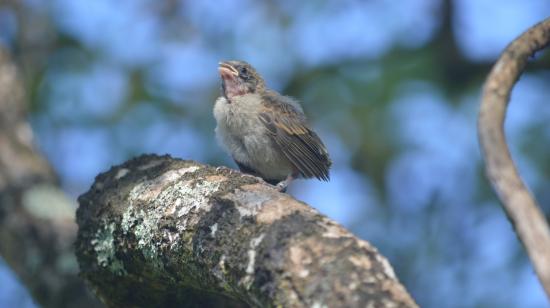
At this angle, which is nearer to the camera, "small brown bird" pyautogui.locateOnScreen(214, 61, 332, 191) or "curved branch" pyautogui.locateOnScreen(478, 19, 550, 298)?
"curved branch" pyautogui.locateOnScreen(478, 19, 550, 298)

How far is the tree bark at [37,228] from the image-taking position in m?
4.54

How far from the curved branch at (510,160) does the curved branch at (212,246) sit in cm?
34

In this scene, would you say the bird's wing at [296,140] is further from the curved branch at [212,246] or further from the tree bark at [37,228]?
the curved branch at [212,246]

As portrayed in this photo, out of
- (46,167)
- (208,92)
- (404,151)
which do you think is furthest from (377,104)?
(46,167)

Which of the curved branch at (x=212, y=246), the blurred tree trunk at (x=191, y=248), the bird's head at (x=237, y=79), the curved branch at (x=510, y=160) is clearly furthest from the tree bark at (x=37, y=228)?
the curved branch at (x=510, y=160)

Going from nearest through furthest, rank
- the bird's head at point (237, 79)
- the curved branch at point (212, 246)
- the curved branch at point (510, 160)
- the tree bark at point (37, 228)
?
the curved branch at point (510, 160) → the curved branch at point (212, 246) → the tree bark at point (37, 228) → the bird's head at point (237, 79)

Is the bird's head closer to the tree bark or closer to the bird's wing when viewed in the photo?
the bird's wing

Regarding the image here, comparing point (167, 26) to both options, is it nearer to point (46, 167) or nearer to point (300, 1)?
point (300, 1)

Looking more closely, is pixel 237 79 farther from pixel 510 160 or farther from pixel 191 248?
pixel 510 160

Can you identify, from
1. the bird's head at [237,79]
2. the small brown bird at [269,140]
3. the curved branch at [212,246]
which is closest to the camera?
the curved branch at [212,246]

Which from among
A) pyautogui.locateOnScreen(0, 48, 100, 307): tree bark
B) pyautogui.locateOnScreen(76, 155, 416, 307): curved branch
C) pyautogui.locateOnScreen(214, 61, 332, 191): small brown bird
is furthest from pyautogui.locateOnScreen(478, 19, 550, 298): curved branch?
pyautogui.locateOnScreen(0, 48, 100, 307): tree bark

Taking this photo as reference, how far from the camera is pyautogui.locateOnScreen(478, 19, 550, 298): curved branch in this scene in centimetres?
180

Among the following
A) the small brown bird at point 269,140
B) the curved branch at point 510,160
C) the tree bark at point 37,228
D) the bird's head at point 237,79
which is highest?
the bird's head at point 237,79

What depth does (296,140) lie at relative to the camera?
531 centimetres
